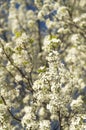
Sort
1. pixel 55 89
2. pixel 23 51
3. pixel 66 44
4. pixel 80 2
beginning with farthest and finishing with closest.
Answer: pixel 80 2, pixel 66 44, pixel 23 51, pixel 55 89

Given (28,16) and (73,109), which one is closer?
(73,109)

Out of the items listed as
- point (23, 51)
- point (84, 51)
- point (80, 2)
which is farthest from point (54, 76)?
point (80, 2)

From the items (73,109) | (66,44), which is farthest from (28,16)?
(73,109)

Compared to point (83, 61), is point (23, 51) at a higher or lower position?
lower

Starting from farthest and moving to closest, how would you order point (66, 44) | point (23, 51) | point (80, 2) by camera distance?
1. point (80, 2)
2. point (66, 44)
3. point (23, 51)

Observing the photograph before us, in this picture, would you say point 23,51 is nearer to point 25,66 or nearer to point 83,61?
point 25,66

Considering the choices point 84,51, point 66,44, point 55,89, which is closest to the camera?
point 55,89

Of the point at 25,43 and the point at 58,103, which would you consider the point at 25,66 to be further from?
the point at 58,103

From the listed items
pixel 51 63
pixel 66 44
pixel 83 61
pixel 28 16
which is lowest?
pixel 51 63

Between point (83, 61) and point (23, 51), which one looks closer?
point (23, 51)
